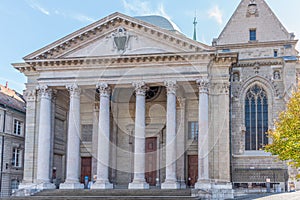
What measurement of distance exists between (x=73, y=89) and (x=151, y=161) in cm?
983

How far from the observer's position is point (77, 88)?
1478 inches

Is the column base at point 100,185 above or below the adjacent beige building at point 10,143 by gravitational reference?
below

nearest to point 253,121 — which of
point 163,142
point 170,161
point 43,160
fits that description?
point 163,142

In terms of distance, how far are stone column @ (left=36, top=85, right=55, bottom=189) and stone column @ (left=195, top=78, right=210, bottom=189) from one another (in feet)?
38.9

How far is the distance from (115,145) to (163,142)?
4381 mm

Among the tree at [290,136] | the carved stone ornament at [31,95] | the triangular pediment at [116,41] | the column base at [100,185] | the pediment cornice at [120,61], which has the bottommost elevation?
the column base at [100,185]

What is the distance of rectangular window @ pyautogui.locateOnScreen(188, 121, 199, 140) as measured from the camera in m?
40.0

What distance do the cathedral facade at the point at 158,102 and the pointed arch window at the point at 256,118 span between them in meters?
0.09

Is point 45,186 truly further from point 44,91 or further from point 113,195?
point 44,91

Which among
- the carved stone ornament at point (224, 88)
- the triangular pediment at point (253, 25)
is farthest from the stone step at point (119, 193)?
the triangular pediment at point (253, 25)

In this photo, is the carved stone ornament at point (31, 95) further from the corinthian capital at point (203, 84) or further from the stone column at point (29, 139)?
the corinthian capital at point (203, 84)

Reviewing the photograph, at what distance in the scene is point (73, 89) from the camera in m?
37.4

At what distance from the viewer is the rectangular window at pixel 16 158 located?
43781mm

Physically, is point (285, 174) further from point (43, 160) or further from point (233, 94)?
point (43, 160)
